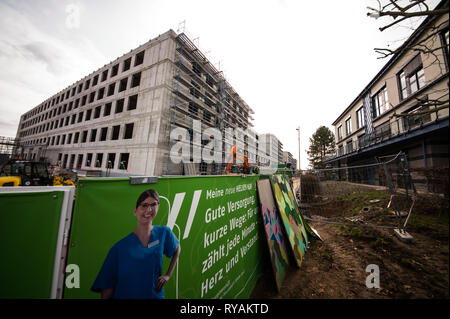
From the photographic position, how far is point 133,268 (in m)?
1.15

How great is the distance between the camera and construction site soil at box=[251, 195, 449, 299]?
1.13 meters

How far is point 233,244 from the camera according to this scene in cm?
242

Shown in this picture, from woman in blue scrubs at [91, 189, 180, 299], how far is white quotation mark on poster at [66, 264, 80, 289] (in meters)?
0.10

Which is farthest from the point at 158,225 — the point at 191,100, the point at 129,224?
the point at 191,100

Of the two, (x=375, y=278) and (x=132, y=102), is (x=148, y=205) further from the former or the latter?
(x=132, y=102)

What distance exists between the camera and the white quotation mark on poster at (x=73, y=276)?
944 mm

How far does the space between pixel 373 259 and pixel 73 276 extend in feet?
12.2

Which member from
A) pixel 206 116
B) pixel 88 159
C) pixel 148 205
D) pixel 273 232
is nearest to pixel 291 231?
pixel 273 232

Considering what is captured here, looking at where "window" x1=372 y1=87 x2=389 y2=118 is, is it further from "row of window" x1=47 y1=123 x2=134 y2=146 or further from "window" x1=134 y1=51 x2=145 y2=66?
"window" x1=134 y1=51 x2=145 y2=66

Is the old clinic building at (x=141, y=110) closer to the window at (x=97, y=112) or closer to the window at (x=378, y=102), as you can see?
the window at (x=97, y=112)

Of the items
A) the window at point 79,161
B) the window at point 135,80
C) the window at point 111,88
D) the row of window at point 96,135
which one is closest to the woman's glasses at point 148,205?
the row of window at point 96,135

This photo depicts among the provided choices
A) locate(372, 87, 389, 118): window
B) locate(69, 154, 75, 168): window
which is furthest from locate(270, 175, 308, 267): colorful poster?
locate(69, 154, 75, 168): window
